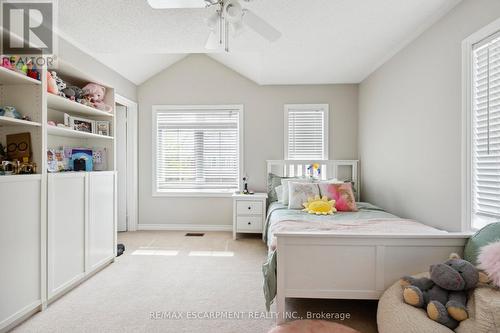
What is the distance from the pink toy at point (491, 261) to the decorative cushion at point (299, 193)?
6.28 ft

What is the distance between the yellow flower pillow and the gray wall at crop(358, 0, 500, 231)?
2.53 ft

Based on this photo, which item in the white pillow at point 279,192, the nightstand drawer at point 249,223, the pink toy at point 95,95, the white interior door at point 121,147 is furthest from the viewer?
the white interior door at point 121,147

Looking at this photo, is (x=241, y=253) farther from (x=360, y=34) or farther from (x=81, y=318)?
(x=360, y=34)

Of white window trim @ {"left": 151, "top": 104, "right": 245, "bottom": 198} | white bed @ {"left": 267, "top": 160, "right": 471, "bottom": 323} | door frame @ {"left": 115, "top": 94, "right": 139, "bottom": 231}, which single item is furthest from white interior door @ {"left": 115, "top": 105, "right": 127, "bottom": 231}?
white bed @ {"left": 267, "top": 160, "right": 471, "bottom": 323}

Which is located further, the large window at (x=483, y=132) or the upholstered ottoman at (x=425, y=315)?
the large window at (x=483, y=132)

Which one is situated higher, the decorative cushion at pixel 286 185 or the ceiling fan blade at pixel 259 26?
the ceiling fan blade at pixel 259 26

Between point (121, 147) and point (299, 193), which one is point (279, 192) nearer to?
point (299, 193)

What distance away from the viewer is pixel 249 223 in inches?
153

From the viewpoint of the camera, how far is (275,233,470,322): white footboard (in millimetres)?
1754

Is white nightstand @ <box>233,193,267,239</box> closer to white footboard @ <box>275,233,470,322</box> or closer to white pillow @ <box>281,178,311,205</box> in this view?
white pillow @ <box>281,178,311,205</box>

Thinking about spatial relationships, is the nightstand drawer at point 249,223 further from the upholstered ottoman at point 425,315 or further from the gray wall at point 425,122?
the upholstered ottoman at point 425,315

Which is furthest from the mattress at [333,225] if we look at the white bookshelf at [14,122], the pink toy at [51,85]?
Result: the pink toy at [51,85]

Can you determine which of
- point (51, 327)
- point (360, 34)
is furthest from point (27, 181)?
point (360, 34)

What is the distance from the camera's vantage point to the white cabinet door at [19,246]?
5.71 ft
